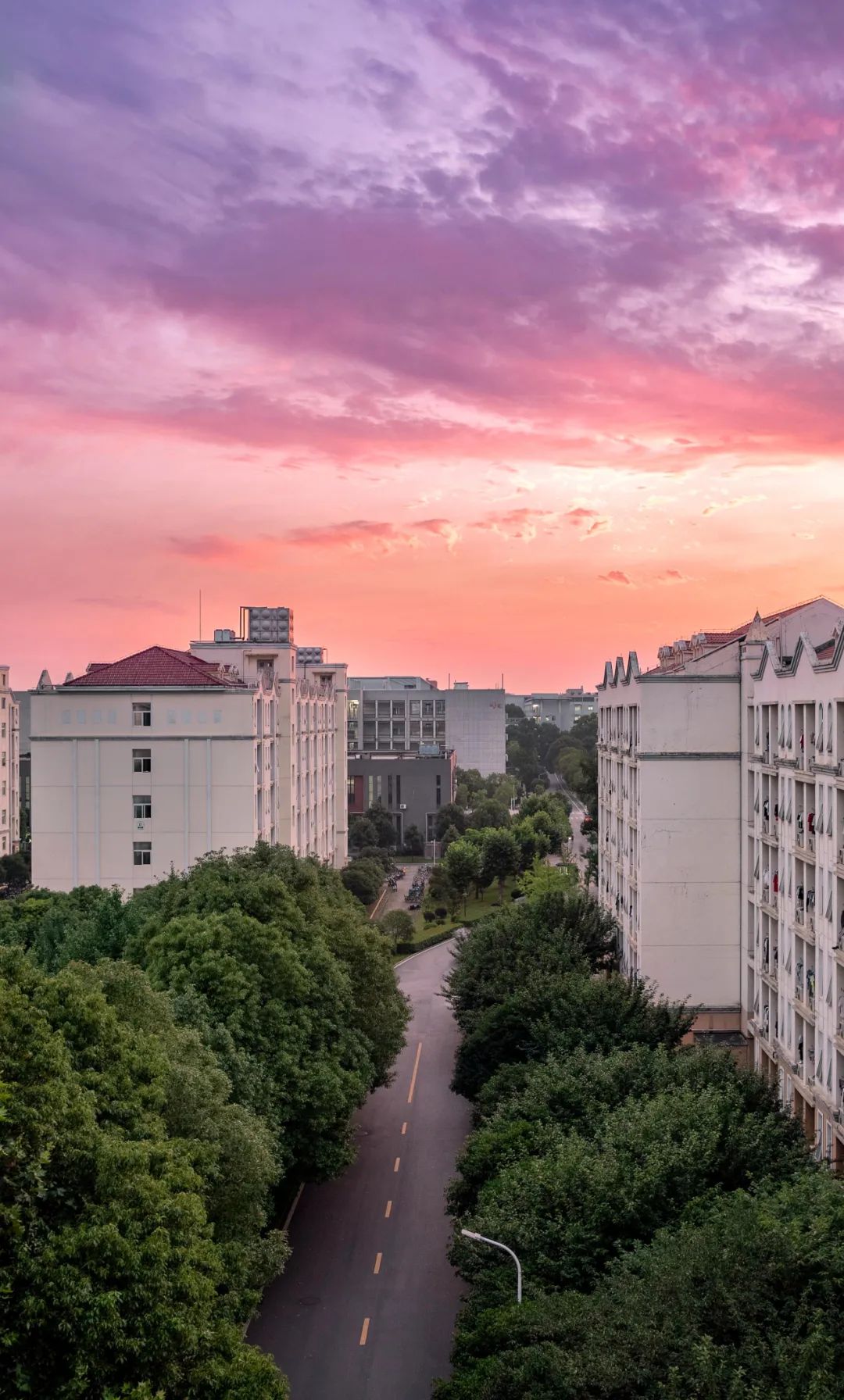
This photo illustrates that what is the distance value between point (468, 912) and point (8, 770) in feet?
118

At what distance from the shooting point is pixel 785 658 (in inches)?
1326

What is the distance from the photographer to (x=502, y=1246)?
1927cm

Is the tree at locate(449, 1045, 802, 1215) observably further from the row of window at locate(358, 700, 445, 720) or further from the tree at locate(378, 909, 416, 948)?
the row of window at locate(358, 700, 445, 720)

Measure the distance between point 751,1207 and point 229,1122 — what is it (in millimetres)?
9037

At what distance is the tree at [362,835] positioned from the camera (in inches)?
3711

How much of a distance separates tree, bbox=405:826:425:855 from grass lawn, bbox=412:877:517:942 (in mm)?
19976

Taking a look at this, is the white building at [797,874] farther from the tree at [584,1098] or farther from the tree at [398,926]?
the tree at [398,926]

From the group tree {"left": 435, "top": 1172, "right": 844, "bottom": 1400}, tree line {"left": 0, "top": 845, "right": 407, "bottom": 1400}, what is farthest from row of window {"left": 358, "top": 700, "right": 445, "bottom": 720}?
tree {"left": 435, "top": 1172, "right": 844, "bottom": 1400}

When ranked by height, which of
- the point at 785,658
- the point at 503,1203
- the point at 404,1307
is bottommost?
the point at 404,1307

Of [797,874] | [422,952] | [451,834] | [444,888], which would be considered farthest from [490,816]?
[797,874]

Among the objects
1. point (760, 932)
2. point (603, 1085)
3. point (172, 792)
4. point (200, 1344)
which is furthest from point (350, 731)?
point (200, 1344)

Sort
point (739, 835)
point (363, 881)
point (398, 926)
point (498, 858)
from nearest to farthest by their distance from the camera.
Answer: point (739, 835), point (398, 926), point (363, 881), point (498, 858)

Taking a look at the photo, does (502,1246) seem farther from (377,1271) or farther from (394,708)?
(394,708)

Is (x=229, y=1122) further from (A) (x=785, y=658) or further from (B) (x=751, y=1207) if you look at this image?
(A) (x=785, y=658)
